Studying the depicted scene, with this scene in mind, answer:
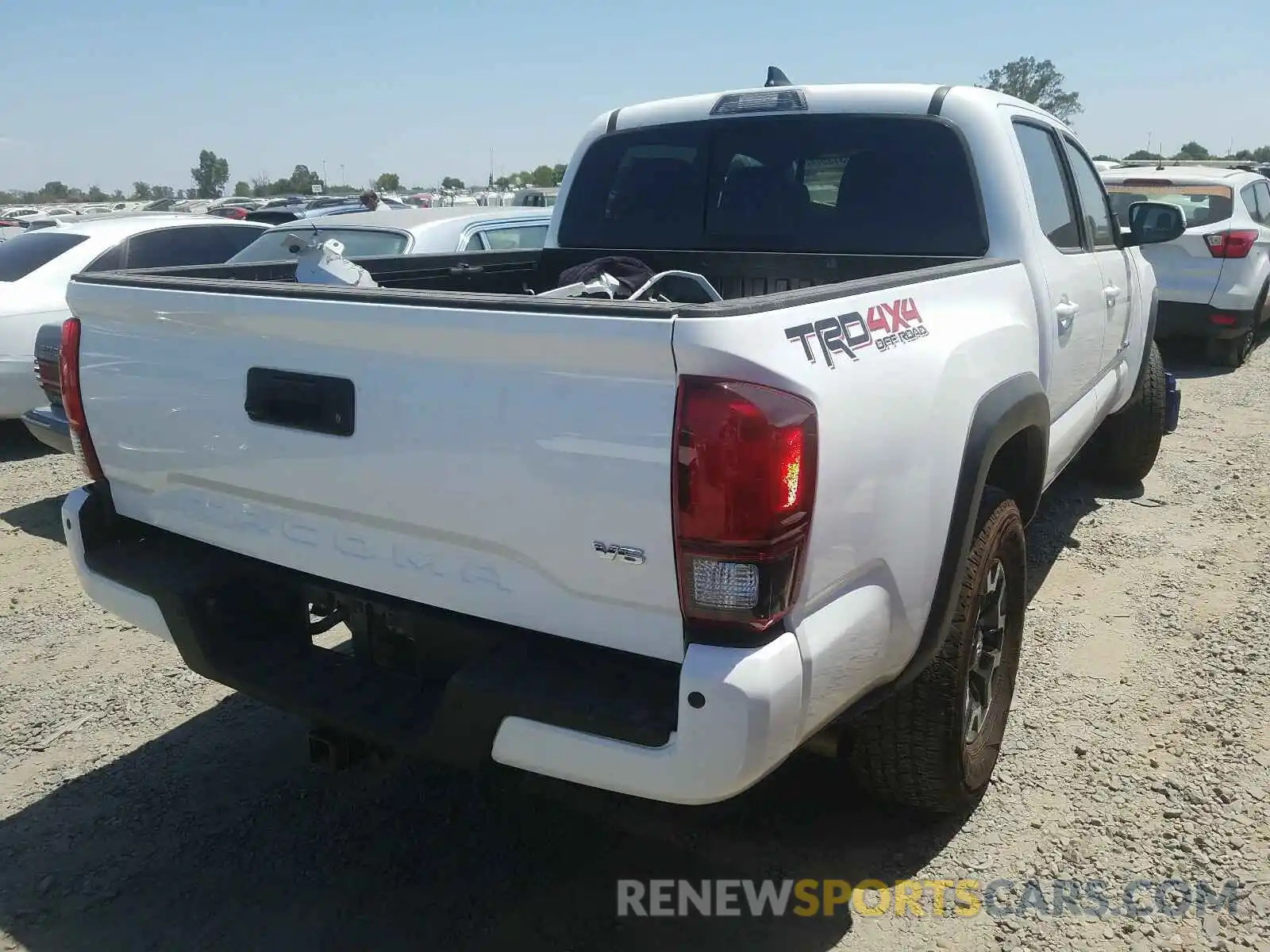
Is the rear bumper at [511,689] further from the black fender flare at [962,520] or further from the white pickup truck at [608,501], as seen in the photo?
the black fender flare at [962,520]

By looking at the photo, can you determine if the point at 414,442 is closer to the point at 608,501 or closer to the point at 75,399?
the point at 608,501

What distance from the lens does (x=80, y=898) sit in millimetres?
2613

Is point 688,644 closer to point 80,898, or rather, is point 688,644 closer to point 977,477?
point 977,477

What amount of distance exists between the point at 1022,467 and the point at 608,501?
1.76 meters

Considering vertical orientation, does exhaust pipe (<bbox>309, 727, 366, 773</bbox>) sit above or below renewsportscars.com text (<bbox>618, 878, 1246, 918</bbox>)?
above

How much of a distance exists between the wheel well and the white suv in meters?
6.93

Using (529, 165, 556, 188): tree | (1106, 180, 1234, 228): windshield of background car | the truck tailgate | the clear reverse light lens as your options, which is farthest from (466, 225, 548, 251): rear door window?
(529, 165, 556, 188): tree

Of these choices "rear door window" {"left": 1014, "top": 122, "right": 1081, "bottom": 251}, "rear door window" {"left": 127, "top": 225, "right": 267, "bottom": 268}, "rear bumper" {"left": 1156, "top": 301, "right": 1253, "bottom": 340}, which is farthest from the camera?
"rear bumper" {"left": 1156, "top": 301, "right": 1253, "bottom": 340}

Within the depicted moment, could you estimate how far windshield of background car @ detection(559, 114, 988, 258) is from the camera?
135 inches

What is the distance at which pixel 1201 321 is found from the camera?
938 cm

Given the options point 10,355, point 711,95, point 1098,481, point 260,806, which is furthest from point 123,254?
point 1098,481

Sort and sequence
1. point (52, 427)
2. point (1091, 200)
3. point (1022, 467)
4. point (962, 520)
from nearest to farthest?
point (962, 520) < point (1022, 467) < point (1091, 200) < point (52, 427)

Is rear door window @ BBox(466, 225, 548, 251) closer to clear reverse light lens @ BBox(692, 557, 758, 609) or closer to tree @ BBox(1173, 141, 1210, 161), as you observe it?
clear reverse light lens @ BBox(692, 557, 758, 609)

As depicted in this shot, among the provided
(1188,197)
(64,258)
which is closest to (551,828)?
(64,258)
